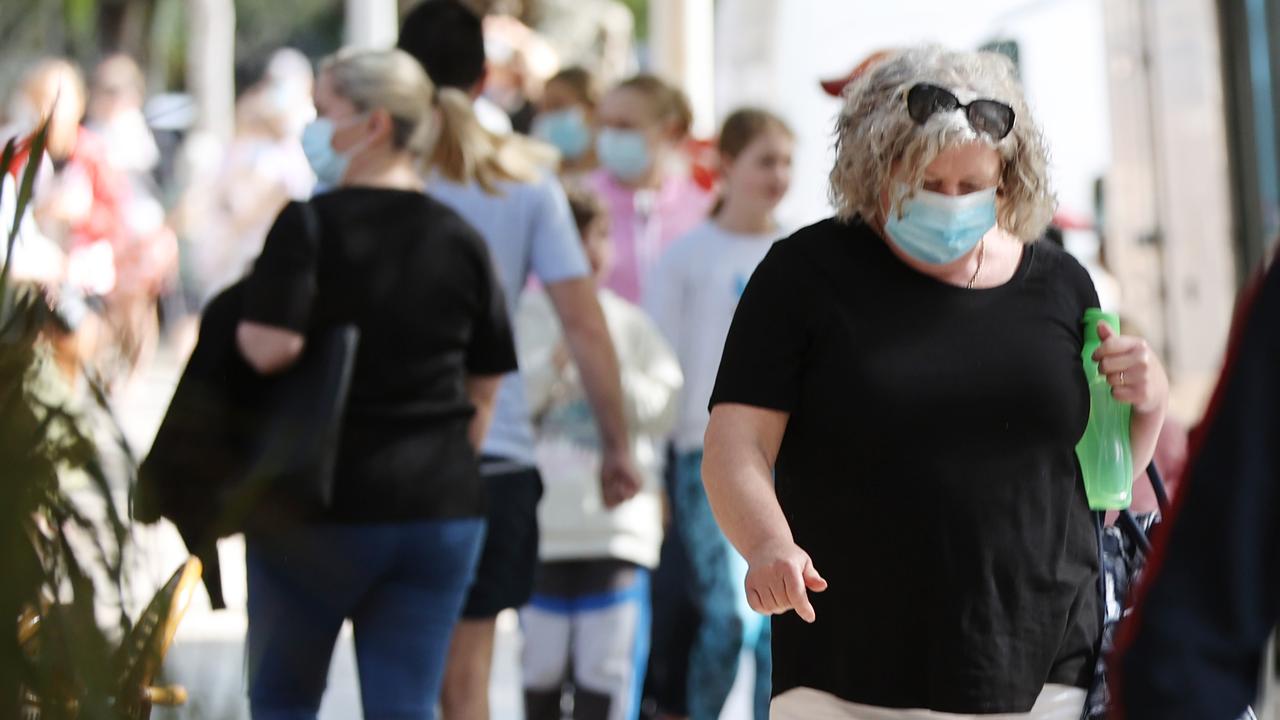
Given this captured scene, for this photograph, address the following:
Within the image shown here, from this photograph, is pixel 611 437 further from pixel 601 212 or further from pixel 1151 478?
pixel 1151 478

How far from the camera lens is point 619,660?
5.31 metres

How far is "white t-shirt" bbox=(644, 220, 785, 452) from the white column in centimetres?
802

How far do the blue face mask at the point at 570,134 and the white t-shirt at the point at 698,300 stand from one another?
147 centimetres

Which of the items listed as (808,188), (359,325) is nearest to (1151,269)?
(808,188)

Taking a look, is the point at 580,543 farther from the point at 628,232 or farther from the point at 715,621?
the point at 628,232

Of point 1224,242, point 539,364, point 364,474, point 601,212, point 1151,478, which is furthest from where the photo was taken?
point 1224,242

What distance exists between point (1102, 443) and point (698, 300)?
2601 mm

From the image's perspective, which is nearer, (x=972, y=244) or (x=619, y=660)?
(x=972, y=244)

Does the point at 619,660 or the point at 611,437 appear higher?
the point at 611,437

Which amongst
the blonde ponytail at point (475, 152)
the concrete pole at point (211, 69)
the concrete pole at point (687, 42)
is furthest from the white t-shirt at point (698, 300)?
the concrete pole at point (211, 69)

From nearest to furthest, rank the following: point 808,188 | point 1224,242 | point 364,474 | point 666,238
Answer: point 364,474, point 666,238, point 808,188, point 1224,242

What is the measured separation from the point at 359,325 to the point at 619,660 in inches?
68.1

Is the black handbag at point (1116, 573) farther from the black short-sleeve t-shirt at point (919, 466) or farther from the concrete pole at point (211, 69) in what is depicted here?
the concrete pole at point (211, 69)

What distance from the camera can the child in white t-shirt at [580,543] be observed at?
17.4 ft
